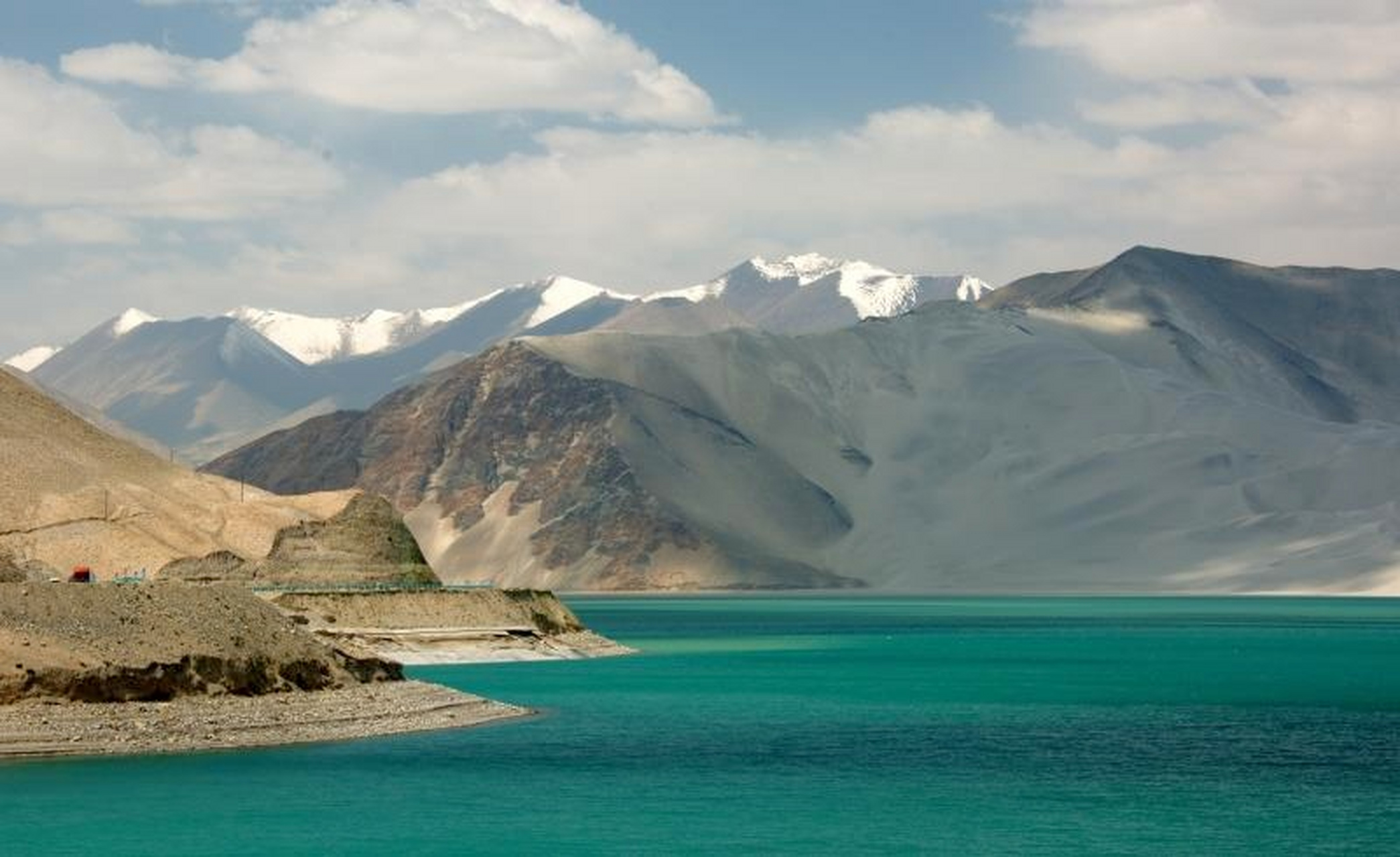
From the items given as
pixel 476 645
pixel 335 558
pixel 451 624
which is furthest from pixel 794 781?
pixel 335 558

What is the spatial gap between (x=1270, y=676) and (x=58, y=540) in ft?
262

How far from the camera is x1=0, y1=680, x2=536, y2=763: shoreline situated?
71.6 meters

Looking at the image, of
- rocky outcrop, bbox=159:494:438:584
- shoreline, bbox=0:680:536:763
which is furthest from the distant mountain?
shoreline, bbox=0:680:536:763

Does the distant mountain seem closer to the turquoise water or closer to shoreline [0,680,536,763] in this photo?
the turquoise water

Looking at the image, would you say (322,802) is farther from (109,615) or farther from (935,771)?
(935,771)

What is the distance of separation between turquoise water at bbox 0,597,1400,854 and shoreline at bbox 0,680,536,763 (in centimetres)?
111

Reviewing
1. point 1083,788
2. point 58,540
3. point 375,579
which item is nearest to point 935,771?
point 1083,788

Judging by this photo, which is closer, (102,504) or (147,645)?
(147,645)

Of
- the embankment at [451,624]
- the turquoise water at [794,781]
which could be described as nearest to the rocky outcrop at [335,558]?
the embankment at [451,624]

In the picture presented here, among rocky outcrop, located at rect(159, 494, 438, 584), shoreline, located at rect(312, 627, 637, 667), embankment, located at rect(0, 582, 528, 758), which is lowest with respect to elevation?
shoreline, located at rect(312, 627, 637, 667)

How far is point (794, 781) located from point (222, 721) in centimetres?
1995

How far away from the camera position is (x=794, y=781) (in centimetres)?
7138

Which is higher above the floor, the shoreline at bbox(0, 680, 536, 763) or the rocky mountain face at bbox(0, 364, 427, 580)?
the rocky mountain face at bbox(0, 364, 427, 580)

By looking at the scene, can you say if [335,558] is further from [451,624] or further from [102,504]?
[102,504]
